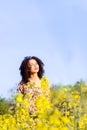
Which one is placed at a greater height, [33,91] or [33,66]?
[33,66]

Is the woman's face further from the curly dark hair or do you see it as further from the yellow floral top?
the yellow floral top

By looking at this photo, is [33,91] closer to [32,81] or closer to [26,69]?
[32,81]

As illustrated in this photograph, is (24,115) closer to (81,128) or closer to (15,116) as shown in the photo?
(15,116)

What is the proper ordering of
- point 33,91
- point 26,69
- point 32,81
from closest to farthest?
1. point 33,91
2. point 32,81
3. point 26,69

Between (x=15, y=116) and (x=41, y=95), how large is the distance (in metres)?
0.39

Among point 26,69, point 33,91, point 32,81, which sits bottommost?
point 33,91

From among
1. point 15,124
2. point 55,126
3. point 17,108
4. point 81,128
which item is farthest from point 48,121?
point 17,108

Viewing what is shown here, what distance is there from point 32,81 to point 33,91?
0.17 m

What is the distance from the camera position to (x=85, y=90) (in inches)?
183

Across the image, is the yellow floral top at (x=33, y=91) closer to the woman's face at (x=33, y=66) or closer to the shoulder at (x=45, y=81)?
the shoulder at (x=45, y=81)

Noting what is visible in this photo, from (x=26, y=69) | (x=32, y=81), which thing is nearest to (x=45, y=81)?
(x=32, y=81)

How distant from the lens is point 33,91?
730 centimetres

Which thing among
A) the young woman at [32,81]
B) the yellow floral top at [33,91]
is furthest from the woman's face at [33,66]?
the yellow floral top at [33,91]

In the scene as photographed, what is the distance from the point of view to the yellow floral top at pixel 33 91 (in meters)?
7.11
